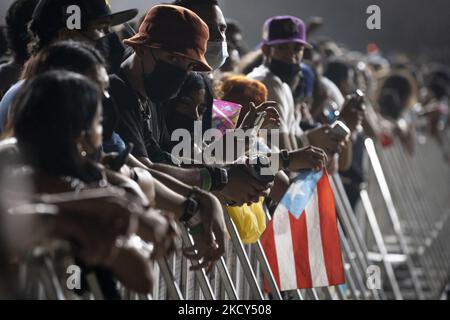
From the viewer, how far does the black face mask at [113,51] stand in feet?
18.9

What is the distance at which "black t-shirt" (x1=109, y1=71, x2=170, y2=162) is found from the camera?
5316mm

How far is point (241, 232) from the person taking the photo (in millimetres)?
6262

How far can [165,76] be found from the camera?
5.55m

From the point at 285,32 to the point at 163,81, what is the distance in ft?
8.03

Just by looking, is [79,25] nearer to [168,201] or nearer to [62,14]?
[62,14]

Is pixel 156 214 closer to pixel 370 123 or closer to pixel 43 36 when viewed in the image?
pixel 43 36

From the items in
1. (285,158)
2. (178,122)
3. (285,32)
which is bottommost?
(285,158)

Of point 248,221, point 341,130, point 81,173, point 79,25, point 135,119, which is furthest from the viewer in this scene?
point 341,130

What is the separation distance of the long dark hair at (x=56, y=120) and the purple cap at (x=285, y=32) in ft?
12.6

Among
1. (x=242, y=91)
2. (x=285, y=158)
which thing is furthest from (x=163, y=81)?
(x=285, y=158)

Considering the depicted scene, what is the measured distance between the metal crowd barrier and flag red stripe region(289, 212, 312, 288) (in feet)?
0.57

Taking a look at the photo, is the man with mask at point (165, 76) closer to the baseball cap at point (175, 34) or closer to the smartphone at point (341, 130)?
the baseball cap at point (175, 34)
